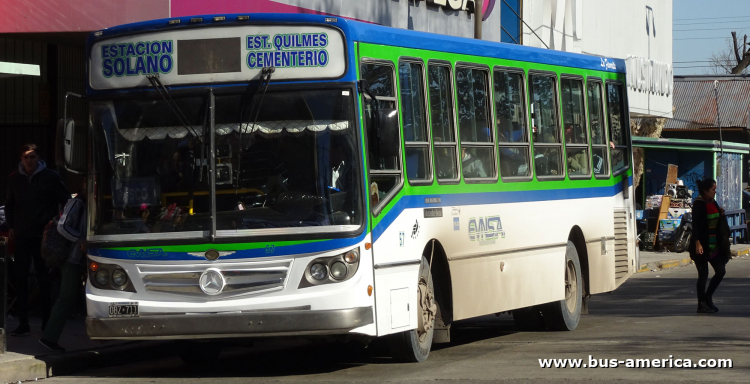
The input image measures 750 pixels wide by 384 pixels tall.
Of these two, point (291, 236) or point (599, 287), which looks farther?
point (599, 287)

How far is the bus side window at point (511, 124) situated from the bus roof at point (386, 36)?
0.26 metres

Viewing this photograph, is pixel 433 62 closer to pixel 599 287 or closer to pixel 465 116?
pixel 465 116

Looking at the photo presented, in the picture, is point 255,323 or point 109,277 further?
point 109,277

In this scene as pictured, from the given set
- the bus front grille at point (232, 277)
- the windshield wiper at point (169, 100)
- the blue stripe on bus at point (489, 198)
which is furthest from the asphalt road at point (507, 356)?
the windshield wiper at point (169, 100)

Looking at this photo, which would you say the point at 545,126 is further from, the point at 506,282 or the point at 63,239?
the point at 63,239

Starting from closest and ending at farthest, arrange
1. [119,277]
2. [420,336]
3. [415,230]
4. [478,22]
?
[119,277] → [415,230] → [420,336] → [478,22]

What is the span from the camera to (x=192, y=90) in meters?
9.10

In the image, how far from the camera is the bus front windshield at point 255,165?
29.2 feet

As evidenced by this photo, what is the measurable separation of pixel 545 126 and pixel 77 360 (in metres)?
5.47

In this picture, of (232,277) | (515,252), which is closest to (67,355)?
(232,277)

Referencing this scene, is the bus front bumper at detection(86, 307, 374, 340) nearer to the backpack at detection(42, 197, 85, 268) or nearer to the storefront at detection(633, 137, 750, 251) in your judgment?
the backpack at detection(42, 197, 85, 268)

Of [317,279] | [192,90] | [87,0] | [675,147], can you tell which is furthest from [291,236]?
[675,147]

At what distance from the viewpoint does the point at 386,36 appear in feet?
31.8

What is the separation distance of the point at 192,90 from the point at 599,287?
6.53 m
